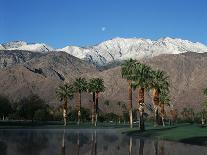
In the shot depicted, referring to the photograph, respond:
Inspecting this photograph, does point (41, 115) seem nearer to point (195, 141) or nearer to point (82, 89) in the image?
point (82, 89)

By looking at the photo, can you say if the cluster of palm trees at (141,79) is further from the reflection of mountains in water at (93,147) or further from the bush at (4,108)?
the bush at (4,108)

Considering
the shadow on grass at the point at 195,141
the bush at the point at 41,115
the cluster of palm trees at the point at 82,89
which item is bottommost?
the shadow on grass at the point at 195,141

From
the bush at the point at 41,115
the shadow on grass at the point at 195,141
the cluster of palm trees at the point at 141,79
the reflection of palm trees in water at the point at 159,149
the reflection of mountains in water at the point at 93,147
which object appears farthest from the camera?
the bush at the point at 41,115

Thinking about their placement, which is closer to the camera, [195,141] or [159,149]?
[159,149]

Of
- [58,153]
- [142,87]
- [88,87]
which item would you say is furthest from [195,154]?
[88,87]

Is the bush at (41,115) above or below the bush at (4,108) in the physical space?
below

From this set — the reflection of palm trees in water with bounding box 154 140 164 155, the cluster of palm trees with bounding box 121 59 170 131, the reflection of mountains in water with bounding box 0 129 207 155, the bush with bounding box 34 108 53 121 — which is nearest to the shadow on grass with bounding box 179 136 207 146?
Answer: the reflection of mountains in water with bounding box 0 129 207 155

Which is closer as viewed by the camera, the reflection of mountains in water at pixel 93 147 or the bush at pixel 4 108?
the reflection of mountains in water at pixel 93 147

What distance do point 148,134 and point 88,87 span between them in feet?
222

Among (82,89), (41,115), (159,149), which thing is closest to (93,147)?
(159,149)

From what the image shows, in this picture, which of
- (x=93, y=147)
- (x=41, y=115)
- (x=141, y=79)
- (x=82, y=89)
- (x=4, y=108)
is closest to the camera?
(x=93, y=147)

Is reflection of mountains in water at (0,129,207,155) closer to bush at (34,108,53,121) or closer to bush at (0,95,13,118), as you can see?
bush at (34,108,53,121)

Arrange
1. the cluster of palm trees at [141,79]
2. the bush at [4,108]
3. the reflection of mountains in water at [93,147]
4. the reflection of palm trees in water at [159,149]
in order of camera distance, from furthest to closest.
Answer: the bush at [4,108] < the cluster of palm trees at [141,79] < the reflection of mountains in water at [93,147] < the reflection of palm trees in water at [159,149]

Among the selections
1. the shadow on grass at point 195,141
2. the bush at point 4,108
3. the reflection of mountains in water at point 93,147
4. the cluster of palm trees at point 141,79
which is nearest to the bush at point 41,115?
the bush at point 4,108
